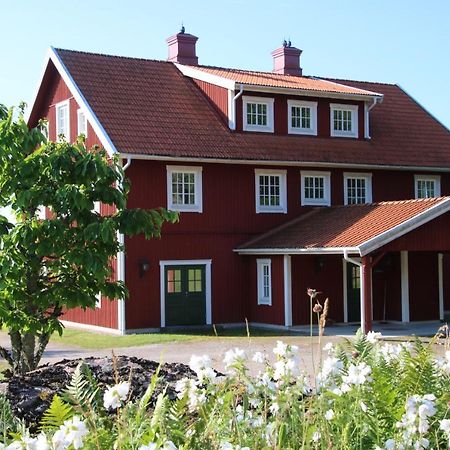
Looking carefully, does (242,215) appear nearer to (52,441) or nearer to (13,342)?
(13,342)

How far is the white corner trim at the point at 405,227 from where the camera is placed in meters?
21.0

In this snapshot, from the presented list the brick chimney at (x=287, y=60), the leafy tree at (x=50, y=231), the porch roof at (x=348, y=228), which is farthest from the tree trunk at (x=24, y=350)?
the brick chimney at (x=287, y=60)

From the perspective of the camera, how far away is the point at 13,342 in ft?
37.5

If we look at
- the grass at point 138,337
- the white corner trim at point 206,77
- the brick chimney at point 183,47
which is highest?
the brick chimney at point 183,47

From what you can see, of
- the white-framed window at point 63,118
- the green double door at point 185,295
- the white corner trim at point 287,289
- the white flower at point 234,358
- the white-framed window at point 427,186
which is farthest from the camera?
the white-framed window at point 427,186

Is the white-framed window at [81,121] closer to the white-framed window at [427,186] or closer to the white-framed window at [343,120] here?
the white-framed window at [343,120]

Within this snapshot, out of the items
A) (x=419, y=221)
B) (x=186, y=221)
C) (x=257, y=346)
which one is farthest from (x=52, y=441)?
(x=186, y=221)

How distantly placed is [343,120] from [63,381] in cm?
2136

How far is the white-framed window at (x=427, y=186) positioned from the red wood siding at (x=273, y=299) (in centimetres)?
712

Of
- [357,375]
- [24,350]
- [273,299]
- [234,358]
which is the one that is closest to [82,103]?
[273,299]

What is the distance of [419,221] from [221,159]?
5.83m

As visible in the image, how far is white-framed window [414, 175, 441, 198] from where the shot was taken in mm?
28984

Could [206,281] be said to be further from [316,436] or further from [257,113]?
[316,436]

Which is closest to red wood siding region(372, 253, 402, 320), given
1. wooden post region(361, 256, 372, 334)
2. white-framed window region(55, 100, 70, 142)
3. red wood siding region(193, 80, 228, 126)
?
wooden post region(361, 256, 372, 334)
